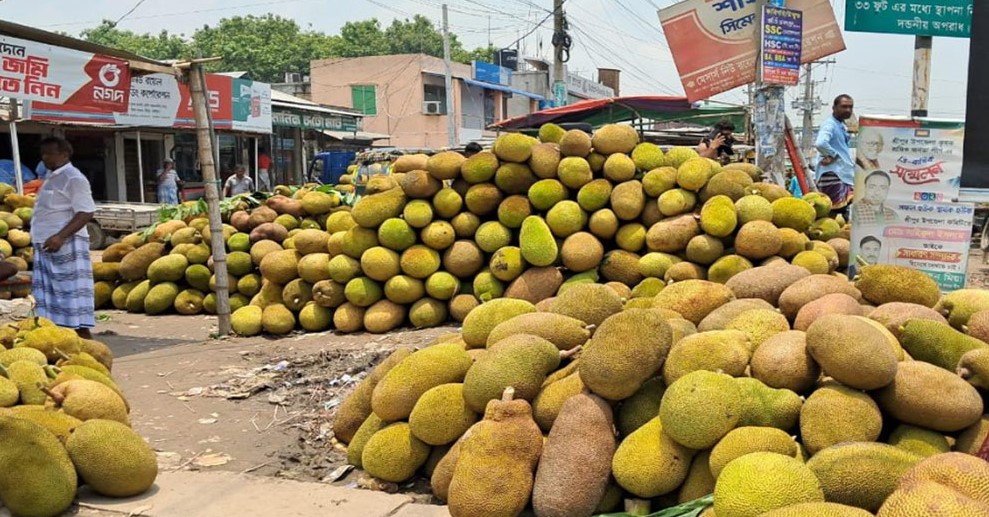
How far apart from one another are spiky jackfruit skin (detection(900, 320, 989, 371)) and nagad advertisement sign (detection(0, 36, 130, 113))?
21.0 ft

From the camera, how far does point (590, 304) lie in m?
3.88

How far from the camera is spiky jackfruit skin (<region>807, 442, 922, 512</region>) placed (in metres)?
2.50

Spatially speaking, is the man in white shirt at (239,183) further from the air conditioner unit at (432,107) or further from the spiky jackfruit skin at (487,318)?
the air conditioner unit at (432,107)

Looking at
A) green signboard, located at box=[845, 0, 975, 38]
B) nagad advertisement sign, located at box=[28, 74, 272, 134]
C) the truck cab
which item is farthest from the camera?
the truck cab

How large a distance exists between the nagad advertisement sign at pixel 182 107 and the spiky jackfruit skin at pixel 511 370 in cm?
1307

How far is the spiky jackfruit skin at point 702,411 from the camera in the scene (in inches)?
110

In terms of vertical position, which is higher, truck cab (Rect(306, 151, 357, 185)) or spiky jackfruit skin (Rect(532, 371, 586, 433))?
truck cab (Rect(306, 151, 357, 185))

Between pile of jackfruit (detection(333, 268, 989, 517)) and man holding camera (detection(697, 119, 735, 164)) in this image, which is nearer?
pile of jackfruit (detection(333, 268, 989, 517))

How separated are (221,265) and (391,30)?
208 ft

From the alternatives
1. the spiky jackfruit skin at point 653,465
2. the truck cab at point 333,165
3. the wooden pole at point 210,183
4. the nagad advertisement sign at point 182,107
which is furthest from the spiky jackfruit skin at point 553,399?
the truck cab at point 333,165

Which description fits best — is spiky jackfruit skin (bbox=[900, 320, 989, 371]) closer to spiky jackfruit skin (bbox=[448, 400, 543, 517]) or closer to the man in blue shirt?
spiky jackfruit skin (bbox=[448, 400, 543, 517])

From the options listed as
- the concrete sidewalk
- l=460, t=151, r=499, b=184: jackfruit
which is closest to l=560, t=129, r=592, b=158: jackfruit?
l=460, t=151, r=499, b=184: jackfruit

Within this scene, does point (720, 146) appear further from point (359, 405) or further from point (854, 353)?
point (854, 353)

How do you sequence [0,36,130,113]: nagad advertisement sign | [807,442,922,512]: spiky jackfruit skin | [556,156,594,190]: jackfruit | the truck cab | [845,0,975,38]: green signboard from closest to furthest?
1. [807,442,922,512]: spiky jackfruit skin
2. [845,0,975,38]: green signboard
3. [0,36,130,113]: nagad advertisement sign
4. [556,156,594,190]: jackfruit
5. the truck cab
